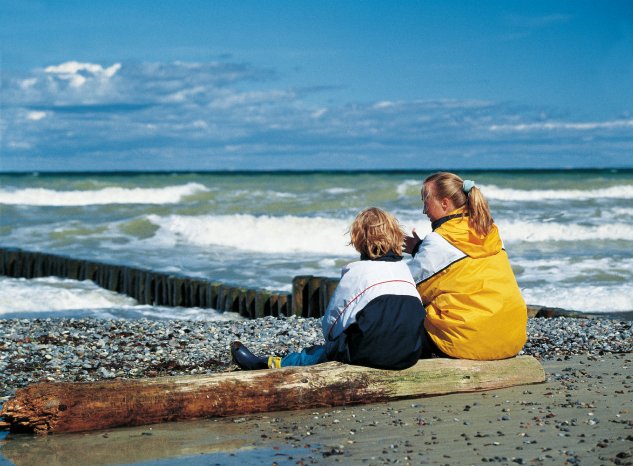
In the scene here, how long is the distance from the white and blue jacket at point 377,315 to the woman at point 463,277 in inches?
9.9

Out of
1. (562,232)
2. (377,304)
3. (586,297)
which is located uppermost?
(377,304)

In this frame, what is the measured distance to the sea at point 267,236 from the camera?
1278 centimetres

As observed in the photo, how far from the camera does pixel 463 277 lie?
5.43 metres

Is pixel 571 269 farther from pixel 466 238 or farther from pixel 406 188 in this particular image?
pixel 406 188

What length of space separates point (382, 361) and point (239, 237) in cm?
1922

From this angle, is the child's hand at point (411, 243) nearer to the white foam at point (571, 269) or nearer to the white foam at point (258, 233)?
the white foam at point (571, 269)

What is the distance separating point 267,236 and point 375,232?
19090 mm

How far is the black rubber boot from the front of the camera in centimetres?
577

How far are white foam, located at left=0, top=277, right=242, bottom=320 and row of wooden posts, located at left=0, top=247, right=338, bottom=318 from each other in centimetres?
17

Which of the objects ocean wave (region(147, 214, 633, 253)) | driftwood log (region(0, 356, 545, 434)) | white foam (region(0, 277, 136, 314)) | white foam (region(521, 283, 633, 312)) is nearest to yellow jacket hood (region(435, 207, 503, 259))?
driftwood log (region(0, 356, 545, 434))

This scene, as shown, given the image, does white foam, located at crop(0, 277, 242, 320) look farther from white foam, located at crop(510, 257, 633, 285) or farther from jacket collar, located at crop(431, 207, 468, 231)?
jacket collar, located at crop(431, 207, 468, 231)

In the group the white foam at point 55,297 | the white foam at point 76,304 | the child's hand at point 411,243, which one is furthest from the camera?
the white foam at point 55,297

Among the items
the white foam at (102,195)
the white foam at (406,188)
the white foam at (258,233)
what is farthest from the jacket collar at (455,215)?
the white foam at (102,195)

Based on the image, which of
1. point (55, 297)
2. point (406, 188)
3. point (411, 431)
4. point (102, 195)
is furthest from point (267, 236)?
point (102, 195)
